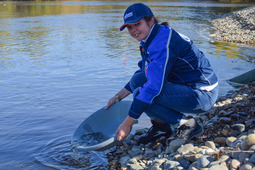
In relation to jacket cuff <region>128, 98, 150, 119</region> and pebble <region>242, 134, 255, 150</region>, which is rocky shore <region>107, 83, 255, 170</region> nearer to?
pebble <region>242, 134, 255, 150</region>

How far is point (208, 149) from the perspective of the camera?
122 inches

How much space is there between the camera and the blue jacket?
10.3 ft

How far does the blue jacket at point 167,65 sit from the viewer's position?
3.15m

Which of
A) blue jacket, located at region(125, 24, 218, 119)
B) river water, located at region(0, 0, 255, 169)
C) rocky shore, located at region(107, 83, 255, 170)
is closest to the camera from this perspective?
rocky shore, located at region(107, 83, 255, 170)

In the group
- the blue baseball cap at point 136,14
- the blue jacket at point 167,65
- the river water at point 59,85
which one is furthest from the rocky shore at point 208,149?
the blue baseball cap at point 136,14

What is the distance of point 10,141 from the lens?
15.0ft

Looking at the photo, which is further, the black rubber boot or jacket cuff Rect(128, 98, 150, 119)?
the black rubber boot

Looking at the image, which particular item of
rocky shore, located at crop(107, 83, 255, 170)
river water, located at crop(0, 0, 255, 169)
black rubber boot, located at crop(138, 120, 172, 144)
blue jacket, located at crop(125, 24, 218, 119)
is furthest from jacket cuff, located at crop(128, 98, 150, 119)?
river water, located at crop(0, 0, 255, 169)

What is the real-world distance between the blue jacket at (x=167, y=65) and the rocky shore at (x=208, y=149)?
0.57 metres

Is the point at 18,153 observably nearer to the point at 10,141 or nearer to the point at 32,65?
the point at 10,141

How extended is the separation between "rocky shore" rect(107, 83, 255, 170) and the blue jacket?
57 centimetres

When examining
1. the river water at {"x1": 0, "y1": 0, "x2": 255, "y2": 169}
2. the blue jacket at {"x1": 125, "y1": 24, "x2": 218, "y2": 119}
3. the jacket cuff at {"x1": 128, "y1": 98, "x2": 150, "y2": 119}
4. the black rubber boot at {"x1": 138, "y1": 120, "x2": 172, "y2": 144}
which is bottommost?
the river water at {"x1": 0, "y1": 0, "x2": 255, "y2": 169}

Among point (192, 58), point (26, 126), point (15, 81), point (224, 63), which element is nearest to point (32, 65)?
point (15, 81)

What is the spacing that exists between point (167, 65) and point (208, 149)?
878 mm
